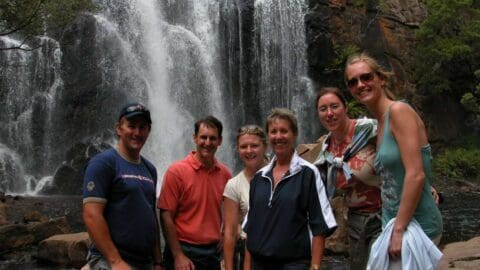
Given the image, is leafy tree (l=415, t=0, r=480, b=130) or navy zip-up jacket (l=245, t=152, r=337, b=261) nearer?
navy zip-up jacket (l=245, t=152, r=337, b=261)

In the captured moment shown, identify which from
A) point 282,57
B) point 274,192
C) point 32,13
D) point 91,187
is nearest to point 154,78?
point 282,57

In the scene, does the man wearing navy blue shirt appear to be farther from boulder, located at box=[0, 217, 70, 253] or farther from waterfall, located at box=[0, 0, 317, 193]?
waterfall, located at box=[0, 0, 317, 193]

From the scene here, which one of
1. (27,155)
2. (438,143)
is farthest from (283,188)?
(438,143)

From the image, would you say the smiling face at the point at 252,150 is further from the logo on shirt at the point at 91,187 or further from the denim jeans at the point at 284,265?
the logo on shirt at the point at 91,187

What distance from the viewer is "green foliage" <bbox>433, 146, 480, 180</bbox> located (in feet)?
86.2

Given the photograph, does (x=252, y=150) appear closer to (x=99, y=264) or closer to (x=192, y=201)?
(x=192, y=201)

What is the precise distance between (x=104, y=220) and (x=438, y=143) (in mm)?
28713

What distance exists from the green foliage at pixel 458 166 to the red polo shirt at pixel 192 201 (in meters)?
24.0

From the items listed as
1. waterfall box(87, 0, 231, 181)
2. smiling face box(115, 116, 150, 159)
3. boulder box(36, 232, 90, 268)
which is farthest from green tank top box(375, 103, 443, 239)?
waterfall box(87, 0, 231, 181)

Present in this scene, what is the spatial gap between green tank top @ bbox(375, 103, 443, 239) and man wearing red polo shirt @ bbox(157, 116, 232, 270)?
58.2 inches

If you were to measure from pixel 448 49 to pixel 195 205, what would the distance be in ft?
92.0

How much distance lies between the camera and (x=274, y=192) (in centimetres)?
348

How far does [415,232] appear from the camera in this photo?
2.98 meters

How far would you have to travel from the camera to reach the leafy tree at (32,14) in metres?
13.5
